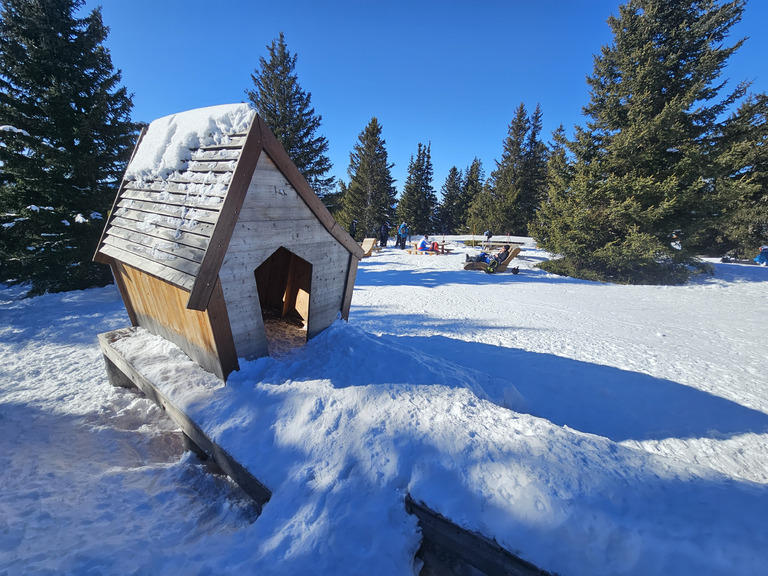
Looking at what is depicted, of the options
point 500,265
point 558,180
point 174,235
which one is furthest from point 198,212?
point 558,180

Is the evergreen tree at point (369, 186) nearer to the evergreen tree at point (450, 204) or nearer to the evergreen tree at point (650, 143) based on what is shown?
the evergreen tree at point (450, 204)

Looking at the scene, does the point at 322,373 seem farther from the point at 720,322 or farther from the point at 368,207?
the point at 368,207

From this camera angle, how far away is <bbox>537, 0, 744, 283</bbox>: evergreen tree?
430 inches

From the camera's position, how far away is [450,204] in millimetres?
38844

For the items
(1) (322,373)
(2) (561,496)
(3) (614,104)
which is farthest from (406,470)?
(3) (614,104)

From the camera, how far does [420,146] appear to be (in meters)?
32.6

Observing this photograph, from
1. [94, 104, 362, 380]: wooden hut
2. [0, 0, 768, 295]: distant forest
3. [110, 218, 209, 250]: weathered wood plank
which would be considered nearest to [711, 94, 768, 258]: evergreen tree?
[0, 0, 768, 295]: distant forest

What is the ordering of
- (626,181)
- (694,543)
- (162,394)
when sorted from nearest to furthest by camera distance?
(694,543) < (162,394) < (626,181)

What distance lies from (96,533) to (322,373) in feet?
6.67

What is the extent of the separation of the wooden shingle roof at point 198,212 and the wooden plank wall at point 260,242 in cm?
13

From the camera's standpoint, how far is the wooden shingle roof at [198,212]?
113 inches

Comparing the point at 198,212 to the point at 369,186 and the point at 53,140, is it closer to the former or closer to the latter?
the point at 53,140

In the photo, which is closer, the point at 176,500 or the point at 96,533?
the point at 96,533

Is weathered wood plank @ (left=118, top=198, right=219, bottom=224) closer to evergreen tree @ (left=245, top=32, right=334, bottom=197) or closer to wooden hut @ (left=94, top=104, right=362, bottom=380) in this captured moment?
wooden hut @ (left=94, top=104, right=362, bottom=380)
